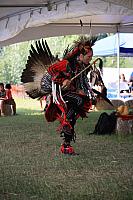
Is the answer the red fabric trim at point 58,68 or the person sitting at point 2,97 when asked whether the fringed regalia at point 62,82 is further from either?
the person sitting at point 2,97

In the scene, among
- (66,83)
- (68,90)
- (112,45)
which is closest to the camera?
(66,83)

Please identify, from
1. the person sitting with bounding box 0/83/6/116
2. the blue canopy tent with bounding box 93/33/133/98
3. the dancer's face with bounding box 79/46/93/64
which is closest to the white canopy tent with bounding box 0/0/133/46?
the dancer's face with bounding box 79/46/93/64

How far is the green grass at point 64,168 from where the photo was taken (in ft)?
12.6

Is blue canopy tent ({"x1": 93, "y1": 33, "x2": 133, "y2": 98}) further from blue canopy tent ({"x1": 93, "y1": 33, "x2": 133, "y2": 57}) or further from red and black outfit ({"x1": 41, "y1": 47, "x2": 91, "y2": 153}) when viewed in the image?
red and black outfit ({"x1": 41, "y1": 47, "x2": 91, "y2": 153})

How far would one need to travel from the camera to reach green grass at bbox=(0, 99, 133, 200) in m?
3.83

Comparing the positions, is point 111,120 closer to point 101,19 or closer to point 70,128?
point 70,128

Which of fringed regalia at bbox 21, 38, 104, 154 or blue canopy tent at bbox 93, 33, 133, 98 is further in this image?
blue canopy tent at bbox 93, 33, 133, 98

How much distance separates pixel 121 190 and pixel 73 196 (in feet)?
1.41

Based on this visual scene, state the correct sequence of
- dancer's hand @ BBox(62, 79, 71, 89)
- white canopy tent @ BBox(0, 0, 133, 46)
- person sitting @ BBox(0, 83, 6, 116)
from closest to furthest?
dancer's hand @ BBox(62, 79, 71, 89) → white canopy tent @ BBox(0, 0, 133, 46) → person sitting @ BBox(0, 83, 6, 116)

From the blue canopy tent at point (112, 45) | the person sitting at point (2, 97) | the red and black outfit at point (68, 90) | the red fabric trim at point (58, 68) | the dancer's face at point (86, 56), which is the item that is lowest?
the person sitting at point (2, 97)

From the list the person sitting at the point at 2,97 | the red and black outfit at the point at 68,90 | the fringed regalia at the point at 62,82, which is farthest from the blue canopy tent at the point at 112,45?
the red and black outfit at the point at 68,90

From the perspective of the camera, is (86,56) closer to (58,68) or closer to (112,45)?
(58,68)

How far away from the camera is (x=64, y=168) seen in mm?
4848

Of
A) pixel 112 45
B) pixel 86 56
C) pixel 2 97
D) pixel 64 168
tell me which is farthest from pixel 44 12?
pixel 112 45
